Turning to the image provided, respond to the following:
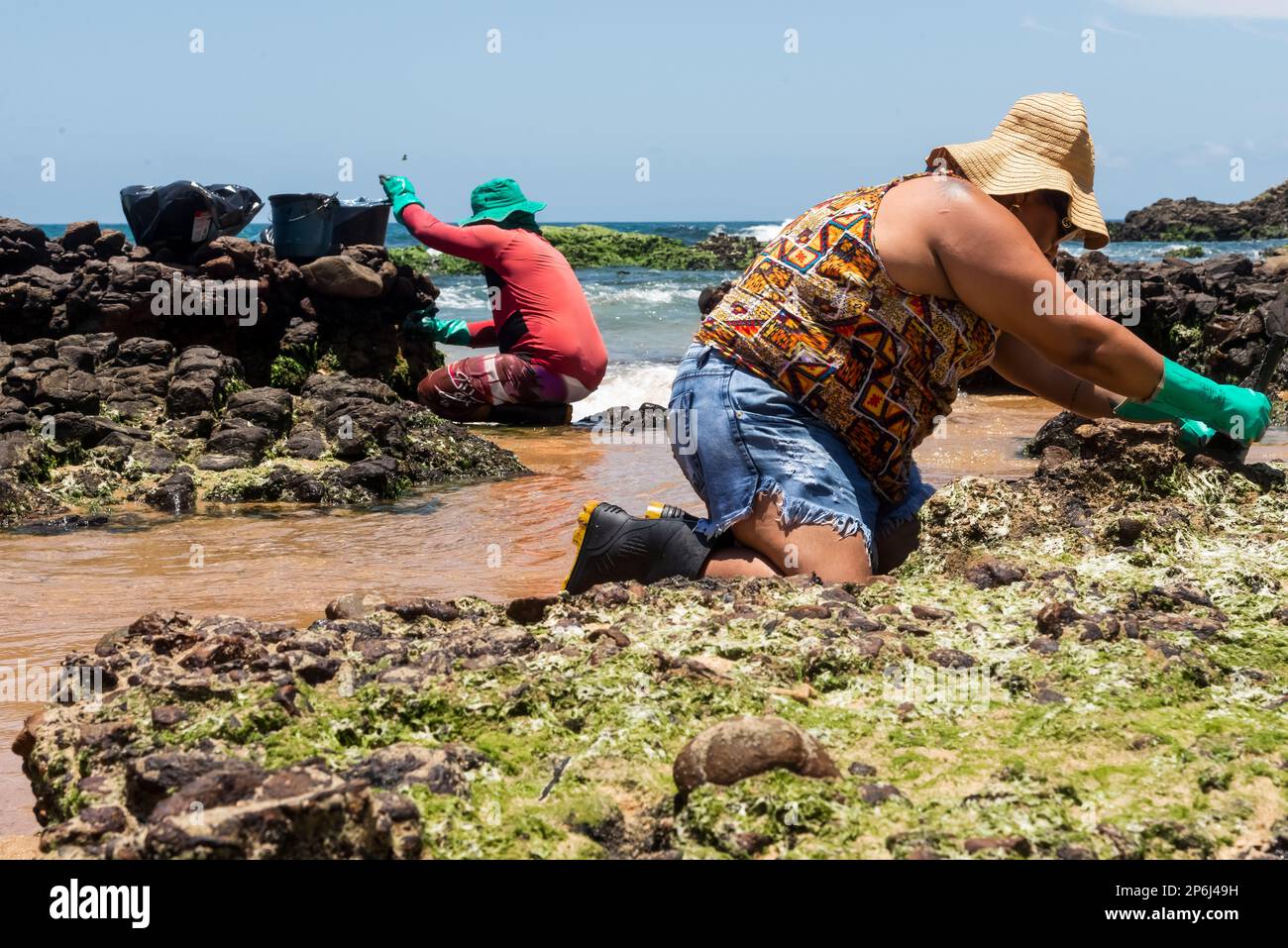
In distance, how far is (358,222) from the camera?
10062mm

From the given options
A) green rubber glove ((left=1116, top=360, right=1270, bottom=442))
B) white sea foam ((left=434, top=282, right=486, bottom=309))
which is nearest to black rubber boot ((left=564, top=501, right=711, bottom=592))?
green rubber glove ((left=1116, top=360, right=1270, bottom=442))

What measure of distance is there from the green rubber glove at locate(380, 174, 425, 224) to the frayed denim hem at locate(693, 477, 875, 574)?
626 centimetres

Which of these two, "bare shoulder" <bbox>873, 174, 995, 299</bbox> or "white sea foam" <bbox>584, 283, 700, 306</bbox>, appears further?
"white sea foam" <bbox>584, 283, 700, 306</bbox>

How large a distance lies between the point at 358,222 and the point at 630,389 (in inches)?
111

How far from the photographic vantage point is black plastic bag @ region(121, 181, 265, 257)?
29.5 ft

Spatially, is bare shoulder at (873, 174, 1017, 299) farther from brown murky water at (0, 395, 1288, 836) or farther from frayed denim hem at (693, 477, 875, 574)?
brown murky water at (0, 395, 1288, 836)

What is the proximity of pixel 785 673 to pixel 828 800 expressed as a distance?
0.57 meters

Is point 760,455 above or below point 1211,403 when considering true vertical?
below

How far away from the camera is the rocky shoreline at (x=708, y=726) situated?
6.18 ft

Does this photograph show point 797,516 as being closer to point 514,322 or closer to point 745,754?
point 745,754

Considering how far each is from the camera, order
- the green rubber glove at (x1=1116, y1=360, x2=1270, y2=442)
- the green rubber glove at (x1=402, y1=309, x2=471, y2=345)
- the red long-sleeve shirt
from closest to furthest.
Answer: the green rubber glove at (x1=1116, y1=360, x2=1270, y2=442) < the red long-sleeve shirt < the green rubber glove at (x1=402, y1=309, x2=471, y2=345)
